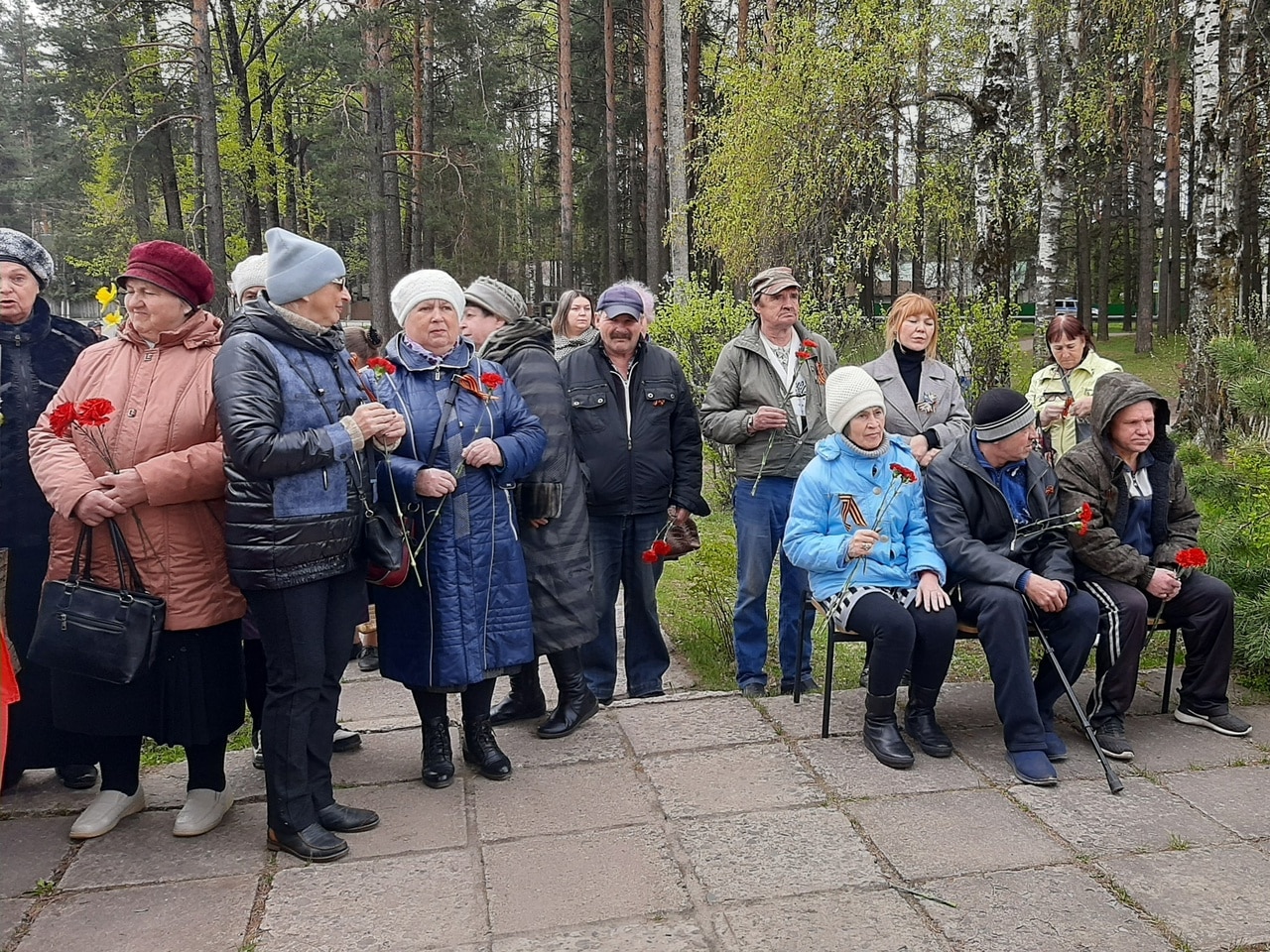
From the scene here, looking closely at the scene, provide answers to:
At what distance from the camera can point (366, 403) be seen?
341 centimetres

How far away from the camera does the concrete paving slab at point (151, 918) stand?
9.30 ft

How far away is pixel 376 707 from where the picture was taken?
197 inches

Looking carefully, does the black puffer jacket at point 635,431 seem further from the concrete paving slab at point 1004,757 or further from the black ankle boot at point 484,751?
the concrete paving slab at point 1004,757

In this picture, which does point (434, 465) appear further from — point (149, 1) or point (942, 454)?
point (149, 1)

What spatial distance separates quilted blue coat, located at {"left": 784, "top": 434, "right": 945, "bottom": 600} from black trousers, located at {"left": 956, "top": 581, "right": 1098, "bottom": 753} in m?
0.26

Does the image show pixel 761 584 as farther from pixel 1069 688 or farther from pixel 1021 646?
pixel 1069 688

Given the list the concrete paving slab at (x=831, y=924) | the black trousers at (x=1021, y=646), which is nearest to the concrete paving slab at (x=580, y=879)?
the concrete paving slab at (x=831, y=924)

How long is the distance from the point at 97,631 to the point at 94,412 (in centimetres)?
64

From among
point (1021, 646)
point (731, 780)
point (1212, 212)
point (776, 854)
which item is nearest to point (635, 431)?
point (731, 780)

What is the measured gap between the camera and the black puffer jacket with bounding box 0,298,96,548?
371 centimetres

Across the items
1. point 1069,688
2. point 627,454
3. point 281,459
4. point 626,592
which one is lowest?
point 1069,688

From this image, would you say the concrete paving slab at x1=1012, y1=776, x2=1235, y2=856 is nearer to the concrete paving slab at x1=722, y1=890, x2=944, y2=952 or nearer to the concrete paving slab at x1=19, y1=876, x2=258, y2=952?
the concrete paving slab at x1=722, y1=890, x2=944, y2=952

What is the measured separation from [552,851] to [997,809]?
149 cm

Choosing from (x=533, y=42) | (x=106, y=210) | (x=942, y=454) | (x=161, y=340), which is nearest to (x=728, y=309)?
(x=942, y=454)
